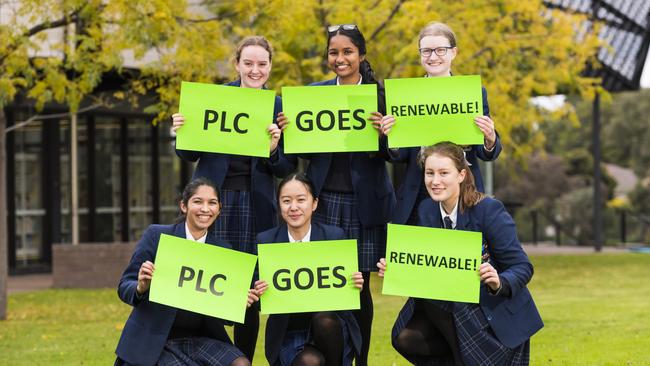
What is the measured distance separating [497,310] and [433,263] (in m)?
0.39

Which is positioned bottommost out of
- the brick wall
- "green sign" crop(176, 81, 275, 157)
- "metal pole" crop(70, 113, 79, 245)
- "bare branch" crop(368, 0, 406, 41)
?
the brick wall

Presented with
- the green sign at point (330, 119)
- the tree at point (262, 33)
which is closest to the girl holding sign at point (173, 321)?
the green sign at point (330, 119)

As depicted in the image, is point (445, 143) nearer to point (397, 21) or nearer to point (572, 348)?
point (572, 348)

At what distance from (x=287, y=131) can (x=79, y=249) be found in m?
9.77

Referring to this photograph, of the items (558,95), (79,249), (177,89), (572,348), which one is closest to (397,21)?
(177,89)

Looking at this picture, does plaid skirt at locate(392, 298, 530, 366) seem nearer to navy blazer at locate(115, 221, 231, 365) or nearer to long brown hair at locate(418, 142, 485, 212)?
long brown hair at locate(418, 142, 485, 212)

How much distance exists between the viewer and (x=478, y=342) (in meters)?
5.29

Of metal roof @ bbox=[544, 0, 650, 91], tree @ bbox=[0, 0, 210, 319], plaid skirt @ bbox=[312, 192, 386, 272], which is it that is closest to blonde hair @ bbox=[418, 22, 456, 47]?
plaid skirt @ bbox=[312, 192, 386, 272]

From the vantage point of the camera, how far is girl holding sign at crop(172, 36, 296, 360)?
6074 mm

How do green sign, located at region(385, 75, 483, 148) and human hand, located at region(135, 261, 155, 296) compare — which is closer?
human hand, located at region(135, 261, 155, 296)

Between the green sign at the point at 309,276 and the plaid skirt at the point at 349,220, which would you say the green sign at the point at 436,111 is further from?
the green sign at the point at 309,276

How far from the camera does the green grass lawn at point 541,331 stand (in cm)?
850

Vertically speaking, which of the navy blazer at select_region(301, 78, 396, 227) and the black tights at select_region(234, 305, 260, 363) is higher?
the navy blazer at select_region(301, 78, 396, 227)

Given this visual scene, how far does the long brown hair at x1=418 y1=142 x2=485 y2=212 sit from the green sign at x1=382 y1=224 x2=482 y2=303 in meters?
0.25
